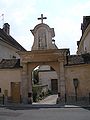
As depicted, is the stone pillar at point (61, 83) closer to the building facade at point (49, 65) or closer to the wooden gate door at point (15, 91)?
the building facade at point (49, 65)

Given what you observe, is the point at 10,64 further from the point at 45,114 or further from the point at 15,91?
the point at 45,114

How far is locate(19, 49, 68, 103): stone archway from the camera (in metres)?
25.3

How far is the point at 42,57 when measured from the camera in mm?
25594

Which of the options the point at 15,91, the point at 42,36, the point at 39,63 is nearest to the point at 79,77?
the point at 39,63

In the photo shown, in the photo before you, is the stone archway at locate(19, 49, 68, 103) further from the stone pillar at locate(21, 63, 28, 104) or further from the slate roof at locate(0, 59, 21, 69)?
the slate roof at locate(0, 59, 21, 69)

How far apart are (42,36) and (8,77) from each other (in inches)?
205

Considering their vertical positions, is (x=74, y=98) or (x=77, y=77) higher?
(x=77, y=77)

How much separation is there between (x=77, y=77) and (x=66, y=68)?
1.32 m

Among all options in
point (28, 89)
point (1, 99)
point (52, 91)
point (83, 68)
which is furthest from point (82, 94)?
point (52, 91)

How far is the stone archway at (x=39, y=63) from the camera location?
25297 millimetres

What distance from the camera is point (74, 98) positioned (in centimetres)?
2483

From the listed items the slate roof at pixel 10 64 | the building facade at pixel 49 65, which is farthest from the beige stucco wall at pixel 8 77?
the slate roof at pixel 10 64

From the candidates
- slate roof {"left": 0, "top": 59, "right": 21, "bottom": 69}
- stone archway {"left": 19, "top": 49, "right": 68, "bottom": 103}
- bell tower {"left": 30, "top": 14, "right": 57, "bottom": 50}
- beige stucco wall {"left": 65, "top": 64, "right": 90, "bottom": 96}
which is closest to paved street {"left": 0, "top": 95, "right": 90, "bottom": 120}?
beige stucco wall {"left": 65, "top": 64, "right": 90, "bottom": 96}

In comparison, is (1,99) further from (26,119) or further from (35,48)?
(26,119)
